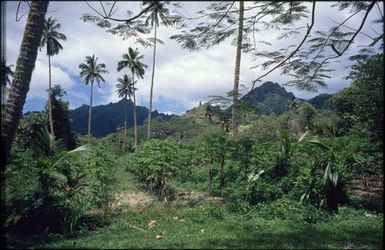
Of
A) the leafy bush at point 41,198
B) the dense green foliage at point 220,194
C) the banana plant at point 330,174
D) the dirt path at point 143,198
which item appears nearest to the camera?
the dense green foliage at point 220,194

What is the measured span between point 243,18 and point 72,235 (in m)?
6.60

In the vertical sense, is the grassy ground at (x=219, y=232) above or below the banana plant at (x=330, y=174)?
below

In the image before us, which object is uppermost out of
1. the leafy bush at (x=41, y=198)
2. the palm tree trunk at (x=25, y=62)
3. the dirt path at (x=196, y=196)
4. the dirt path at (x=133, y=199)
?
the palm tree trunk at (x=25, y=62)

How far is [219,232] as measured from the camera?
30.5ft

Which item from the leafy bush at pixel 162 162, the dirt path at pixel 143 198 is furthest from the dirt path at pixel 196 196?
the leafy bush at pixel 162 162

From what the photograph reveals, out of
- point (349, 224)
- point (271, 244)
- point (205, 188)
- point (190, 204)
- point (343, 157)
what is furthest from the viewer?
point (205, 188)

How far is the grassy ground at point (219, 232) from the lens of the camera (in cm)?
778

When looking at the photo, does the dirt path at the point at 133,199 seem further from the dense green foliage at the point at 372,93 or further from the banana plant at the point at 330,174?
the dense green foliage at the point at 372,93

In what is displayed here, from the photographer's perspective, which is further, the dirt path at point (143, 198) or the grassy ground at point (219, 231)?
the dirt path at point (143, 198)

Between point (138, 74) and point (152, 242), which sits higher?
point (138, 74)

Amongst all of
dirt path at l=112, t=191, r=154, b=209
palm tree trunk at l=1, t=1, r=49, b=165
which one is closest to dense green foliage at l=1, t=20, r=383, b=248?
dirt path at l=112, t=191, r=154, b=209

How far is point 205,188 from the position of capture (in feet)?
65.3

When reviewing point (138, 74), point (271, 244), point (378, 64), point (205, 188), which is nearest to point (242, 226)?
point (271, 244)

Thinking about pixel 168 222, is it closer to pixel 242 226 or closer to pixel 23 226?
pixel 242 226
